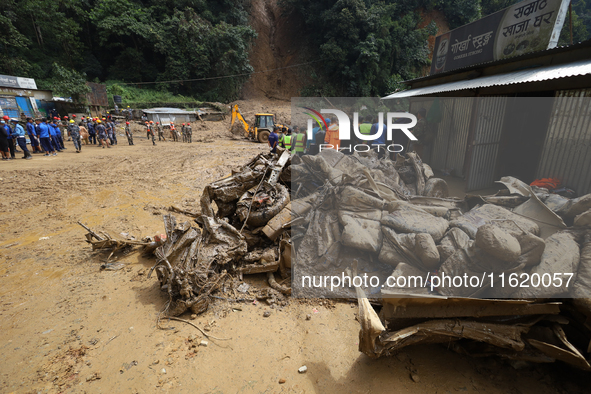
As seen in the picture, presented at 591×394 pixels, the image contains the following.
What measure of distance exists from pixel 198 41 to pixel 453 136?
952 inches

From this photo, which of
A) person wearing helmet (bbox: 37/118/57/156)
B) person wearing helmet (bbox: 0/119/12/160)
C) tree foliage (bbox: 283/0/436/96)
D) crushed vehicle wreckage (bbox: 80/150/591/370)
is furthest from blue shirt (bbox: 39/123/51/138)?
tree foliage (bbox: 283/0/436/96)

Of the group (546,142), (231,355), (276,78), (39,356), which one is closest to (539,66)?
(546,142)

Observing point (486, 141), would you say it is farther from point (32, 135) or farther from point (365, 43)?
point (365, 43)

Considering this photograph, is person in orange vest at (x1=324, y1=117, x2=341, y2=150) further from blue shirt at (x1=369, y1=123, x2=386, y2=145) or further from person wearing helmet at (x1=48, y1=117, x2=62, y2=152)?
person wearing helmet at (x1=48, y1=117, x2=62, y2=152)

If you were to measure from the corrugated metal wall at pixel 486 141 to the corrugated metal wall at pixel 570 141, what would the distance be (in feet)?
4.10

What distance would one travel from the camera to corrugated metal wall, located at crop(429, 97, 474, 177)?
7.20m

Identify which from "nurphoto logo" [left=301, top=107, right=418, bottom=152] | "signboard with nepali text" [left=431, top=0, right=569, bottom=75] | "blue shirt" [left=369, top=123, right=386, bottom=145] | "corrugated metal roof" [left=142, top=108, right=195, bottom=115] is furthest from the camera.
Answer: "corrugated metal roof" [left=142, top=108, right=195, bottom=115]

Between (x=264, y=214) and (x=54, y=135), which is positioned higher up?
(x=54, y=135)

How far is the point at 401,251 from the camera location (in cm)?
308

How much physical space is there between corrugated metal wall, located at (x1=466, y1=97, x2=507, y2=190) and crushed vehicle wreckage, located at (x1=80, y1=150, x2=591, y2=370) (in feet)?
8.24

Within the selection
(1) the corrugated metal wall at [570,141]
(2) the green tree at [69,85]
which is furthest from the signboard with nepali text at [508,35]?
(2) the green tree at [69,85]

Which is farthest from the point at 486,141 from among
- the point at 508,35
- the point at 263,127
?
the point at 263,127

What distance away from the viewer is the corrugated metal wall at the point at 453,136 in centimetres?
720

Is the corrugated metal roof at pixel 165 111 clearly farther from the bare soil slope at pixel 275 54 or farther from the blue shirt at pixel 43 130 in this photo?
the bare soil slope at pixel 275 54
